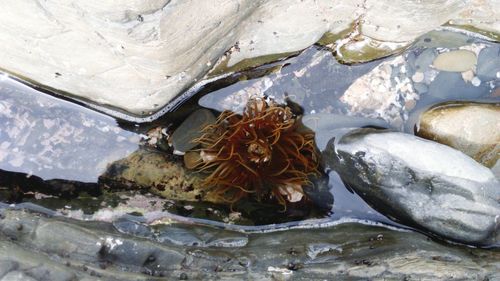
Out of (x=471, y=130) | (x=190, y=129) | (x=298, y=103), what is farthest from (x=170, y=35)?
(x=471, y=130)

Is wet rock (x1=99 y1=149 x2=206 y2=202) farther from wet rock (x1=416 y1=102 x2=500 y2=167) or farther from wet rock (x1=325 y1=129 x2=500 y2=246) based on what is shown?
wet rock (x1=416 y1=102 x2=500 y2=167)

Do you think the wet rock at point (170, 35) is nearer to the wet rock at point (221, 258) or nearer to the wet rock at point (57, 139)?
the wet rock at point (57, 139)

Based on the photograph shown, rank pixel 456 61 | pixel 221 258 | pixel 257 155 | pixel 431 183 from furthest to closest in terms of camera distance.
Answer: pixel 456 61
pixel 257 155
pixel 431 183
pixel 221 258

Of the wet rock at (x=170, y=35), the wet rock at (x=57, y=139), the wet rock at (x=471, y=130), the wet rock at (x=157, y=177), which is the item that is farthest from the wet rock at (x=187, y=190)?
the wet rock at (x=471, y=130)

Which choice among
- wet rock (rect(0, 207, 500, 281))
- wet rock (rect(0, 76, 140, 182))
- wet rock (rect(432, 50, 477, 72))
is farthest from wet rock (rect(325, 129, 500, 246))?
wet rock (rect(0, 76, 140, 182))

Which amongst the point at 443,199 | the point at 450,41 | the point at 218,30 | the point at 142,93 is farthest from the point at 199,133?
the point at 450,41

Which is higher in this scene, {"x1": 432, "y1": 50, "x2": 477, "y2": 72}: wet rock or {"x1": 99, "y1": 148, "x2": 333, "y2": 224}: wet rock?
{"x1": 432, "y1": 50, "x2": 477, "y2": 72}: wet rock

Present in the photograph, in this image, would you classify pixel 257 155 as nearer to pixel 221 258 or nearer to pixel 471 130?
pixel 221 258
